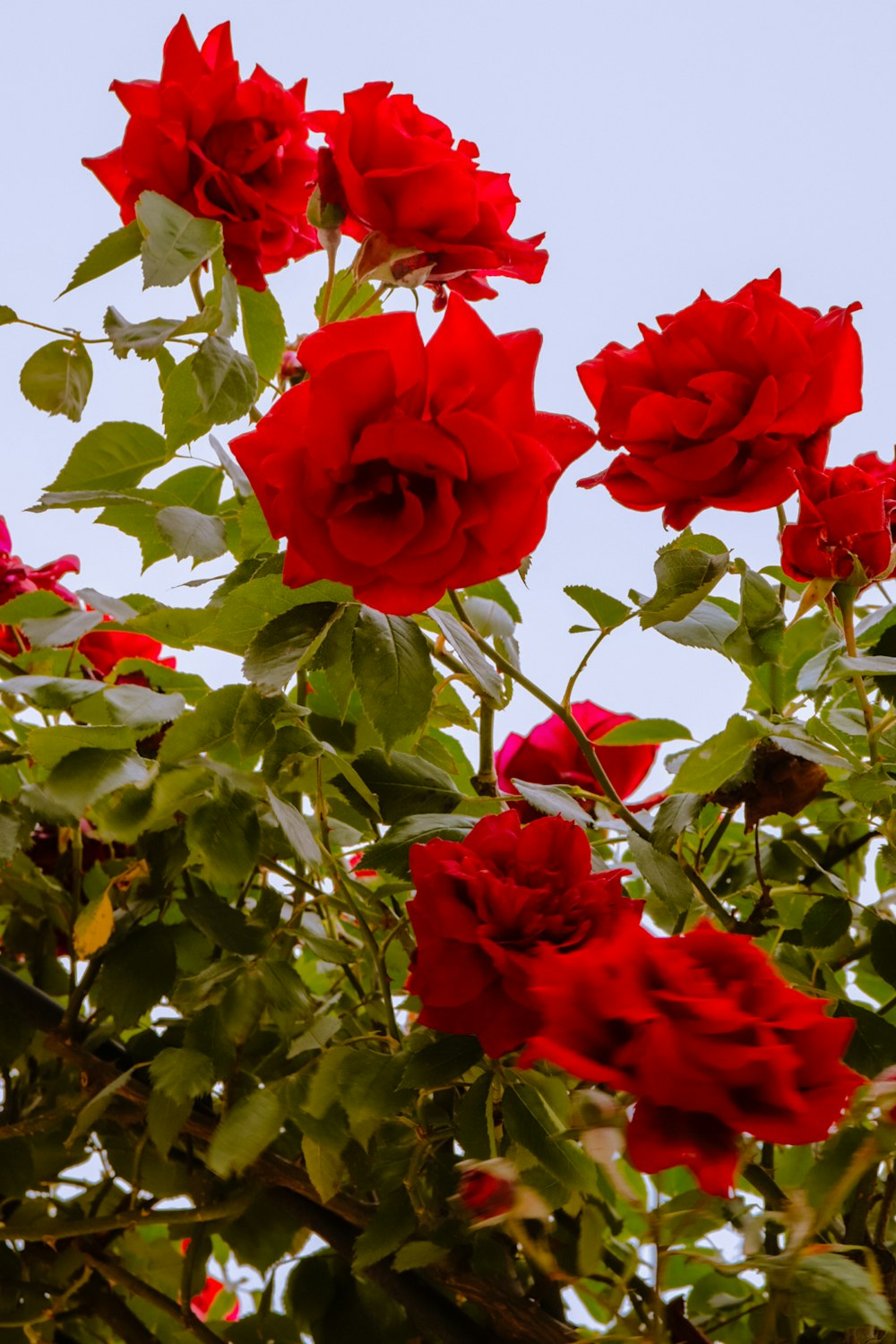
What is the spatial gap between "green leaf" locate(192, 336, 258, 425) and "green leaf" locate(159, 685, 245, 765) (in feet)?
0.31

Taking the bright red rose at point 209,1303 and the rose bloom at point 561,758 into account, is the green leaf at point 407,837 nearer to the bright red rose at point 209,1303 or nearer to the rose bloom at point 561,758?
the rose bloom at point 561,758

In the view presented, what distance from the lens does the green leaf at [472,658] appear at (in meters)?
0.37

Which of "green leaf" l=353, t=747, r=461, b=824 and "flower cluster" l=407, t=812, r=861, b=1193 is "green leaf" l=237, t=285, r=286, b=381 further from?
"flower cluster" l=407, t=812, r=861, b=1193

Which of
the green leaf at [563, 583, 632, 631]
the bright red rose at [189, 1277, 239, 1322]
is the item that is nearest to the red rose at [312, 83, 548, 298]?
the green leaf at [563, 583, 632, 631]

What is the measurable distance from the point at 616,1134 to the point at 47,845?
0.35 meters

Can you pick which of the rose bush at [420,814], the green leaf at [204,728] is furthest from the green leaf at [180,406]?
the green leaf at [204,728]

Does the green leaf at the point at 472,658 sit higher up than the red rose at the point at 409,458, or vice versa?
the red rose at the point at 409,458

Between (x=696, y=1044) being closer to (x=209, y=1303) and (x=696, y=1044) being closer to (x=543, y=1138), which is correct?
(x=543, y=1138)

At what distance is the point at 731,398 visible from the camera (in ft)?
1.26

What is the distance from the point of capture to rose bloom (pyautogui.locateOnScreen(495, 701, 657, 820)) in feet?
1.63

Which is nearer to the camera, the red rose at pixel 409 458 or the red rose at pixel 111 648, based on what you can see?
the red rose at pixel 409 458

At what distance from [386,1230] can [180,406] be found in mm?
299

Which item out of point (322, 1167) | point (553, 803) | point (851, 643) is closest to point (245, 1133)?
point (322, 1167)

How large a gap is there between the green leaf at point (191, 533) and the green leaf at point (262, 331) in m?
0.06
